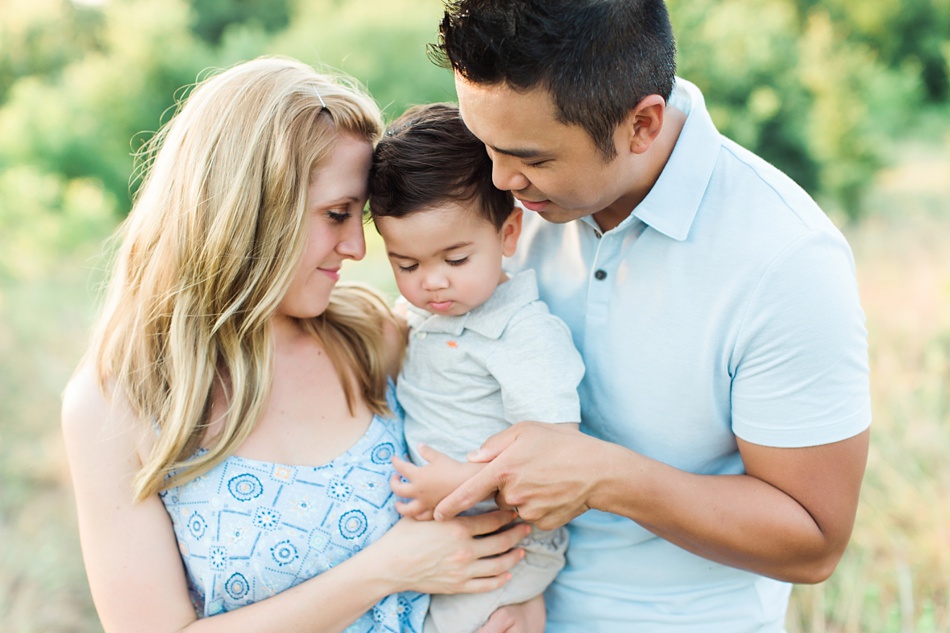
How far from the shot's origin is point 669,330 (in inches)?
75.9

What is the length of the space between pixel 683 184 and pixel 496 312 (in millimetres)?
540

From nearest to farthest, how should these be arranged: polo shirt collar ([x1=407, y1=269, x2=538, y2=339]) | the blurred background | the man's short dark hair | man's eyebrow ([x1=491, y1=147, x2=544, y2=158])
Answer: the man's short dark hair → man's eyebrow ([x1=491, y1=147, x2=544, y2=158]) → polo shirt collar ([x1=407, y1=269, x2=538, y2=339]) → the blurred background

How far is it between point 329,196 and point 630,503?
3.28ft

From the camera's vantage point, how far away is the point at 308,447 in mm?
2031

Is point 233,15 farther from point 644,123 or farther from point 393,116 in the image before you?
point 644,123

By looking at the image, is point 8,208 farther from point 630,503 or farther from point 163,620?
point 630,503

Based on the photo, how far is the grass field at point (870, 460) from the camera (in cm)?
326

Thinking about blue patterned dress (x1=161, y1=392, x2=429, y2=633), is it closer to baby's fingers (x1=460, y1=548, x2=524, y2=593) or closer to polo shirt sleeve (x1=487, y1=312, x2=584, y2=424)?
baby's fingers (x1=460, y1=548, x2=524, y2=593)

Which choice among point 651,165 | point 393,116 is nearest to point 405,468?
point 651,165

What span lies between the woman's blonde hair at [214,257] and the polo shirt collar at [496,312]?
1.36ft

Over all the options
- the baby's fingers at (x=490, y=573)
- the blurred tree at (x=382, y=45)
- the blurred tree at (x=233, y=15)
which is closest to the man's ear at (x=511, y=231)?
the baby's fingers at (x=490, y=573)

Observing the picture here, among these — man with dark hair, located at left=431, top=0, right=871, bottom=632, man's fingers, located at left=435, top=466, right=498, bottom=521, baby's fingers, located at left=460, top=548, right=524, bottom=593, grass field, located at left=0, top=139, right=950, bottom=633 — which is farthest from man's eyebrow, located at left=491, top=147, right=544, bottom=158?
grass field, located at left=0, top=139, right=950, bottom=633

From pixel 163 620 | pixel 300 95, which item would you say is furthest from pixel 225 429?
pixel 300 95

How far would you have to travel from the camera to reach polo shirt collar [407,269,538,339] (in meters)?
2.06
